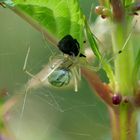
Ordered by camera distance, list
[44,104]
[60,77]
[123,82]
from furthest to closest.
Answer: [44,104]
[60,77]
[123,82]

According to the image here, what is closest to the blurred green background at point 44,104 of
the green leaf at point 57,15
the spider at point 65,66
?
the spider at point 65,66

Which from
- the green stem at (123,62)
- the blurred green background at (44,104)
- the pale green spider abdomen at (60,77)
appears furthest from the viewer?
the blurred green background at (44,104)

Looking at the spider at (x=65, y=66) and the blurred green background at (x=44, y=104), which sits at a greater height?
the spider at (x=65, y=66)

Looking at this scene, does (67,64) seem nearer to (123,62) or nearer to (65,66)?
(65,66)

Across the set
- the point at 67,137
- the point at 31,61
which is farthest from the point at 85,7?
the point at 67,137

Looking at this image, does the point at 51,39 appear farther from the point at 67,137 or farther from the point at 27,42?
the point at 27,42

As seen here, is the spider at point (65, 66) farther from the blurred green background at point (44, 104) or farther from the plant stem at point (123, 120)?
the blurred green background at point (44, 104)

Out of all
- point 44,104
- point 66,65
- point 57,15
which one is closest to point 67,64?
point 66,65
